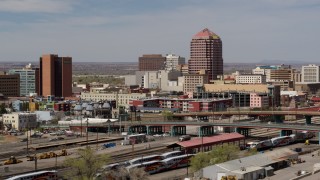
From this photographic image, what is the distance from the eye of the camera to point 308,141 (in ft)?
216

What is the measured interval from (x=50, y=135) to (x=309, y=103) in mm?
65074

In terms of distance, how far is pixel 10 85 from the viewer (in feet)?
460

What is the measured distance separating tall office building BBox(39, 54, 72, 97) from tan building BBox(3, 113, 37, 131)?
146 feet

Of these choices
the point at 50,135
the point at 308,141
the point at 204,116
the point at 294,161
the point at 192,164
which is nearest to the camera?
the point at 192,164

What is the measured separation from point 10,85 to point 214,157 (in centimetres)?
10251

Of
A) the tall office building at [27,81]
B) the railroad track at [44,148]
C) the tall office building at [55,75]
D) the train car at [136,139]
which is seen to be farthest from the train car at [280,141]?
the tall office building at [27,81]

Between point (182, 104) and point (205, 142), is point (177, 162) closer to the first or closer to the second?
point (205, 142)

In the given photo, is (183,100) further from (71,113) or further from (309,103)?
(309,103)

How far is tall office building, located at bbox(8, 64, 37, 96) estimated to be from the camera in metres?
150

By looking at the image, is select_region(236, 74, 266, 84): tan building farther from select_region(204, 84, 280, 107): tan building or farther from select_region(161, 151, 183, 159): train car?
select_region(161, 151, 183, 159): train car

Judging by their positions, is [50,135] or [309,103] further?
[309,103]

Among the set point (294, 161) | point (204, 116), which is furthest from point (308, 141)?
point (204, 116)

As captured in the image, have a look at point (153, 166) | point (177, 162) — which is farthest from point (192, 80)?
point (153, 166)

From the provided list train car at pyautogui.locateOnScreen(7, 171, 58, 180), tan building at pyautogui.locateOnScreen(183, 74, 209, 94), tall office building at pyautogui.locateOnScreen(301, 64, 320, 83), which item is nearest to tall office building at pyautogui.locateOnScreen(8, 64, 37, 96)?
tan building at pyautogui.locateOnScreen(183, 74, 209, 94)
